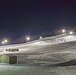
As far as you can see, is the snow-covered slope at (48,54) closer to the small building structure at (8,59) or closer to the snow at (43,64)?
the snow at (43,64)

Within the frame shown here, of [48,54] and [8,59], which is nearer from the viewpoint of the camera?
[8,59]

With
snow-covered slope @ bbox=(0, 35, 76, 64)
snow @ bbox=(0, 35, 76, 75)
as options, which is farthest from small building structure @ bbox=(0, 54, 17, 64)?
snow-covered slope @ bbox=(0, 35, 76, 64)

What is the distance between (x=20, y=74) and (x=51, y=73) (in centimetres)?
277

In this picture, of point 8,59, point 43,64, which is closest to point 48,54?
point 43,64

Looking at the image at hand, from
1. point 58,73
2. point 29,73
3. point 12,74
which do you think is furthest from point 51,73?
point 12,74

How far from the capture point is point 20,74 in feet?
58.0

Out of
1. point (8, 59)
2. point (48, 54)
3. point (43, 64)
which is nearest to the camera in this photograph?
point (43, 64)

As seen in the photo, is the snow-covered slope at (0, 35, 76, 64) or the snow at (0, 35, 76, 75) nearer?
the snow at (0, 35, 76, 75)

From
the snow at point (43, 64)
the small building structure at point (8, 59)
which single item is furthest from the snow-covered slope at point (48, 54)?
the small building structure at point (8, 59)

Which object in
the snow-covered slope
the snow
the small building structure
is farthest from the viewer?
the snow-covered slope

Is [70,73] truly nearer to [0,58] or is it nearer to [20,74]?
[20,74]

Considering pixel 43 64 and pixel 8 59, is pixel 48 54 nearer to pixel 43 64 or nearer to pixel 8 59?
pixel 43 64

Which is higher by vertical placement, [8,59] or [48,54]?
[48,54]

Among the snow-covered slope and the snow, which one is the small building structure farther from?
the snow-covered slope
